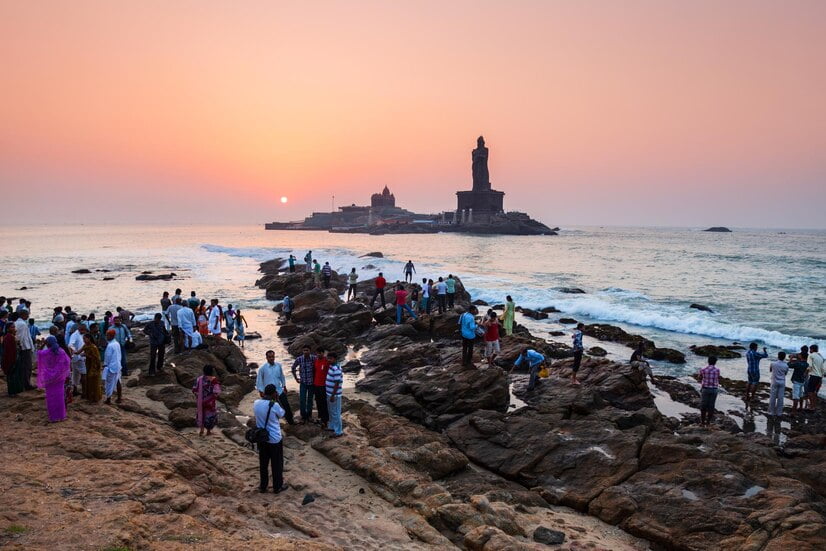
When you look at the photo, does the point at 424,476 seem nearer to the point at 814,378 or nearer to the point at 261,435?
the point at 261,435

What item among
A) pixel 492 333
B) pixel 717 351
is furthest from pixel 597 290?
pixel 492 333

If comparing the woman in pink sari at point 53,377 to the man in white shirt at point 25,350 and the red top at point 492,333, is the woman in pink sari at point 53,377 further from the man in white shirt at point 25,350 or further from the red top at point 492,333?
the red top at point 492,333

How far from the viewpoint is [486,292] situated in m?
39.2

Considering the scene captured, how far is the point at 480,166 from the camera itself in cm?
17338

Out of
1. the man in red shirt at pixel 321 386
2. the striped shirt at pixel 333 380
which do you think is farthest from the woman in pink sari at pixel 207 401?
the striped shirt at pixel 333 380

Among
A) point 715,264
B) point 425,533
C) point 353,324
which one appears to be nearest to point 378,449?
point 425,533

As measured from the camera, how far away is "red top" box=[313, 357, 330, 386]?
1096 cm

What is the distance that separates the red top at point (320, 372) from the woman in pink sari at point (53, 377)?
479 cm

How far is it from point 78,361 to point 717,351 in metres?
23.5

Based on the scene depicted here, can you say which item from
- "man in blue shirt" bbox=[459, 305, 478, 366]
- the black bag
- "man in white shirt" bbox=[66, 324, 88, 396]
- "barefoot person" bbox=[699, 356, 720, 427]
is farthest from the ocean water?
the black bag

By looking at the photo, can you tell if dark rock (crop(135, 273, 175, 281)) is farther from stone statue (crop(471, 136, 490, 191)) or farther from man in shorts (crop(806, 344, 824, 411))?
stone statue (crop(471, 136, 490, 191))

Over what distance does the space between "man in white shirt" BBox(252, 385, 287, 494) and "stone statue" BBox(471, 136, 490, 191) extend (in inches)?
6737

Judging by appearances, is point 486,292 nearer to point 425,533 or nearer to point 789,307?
point 789,307

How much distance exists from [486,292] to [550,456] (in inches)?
1142
